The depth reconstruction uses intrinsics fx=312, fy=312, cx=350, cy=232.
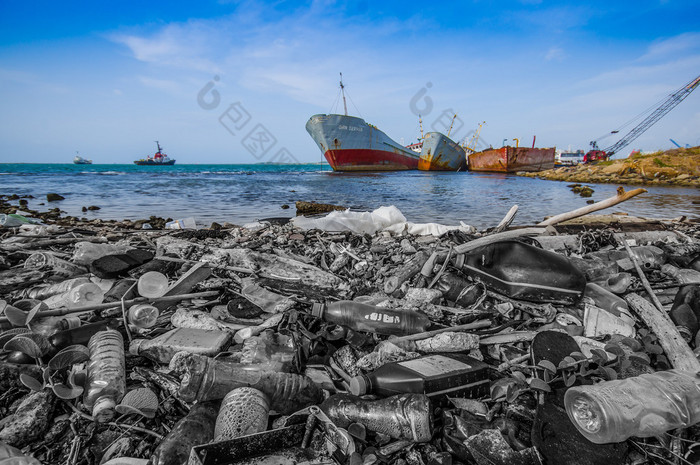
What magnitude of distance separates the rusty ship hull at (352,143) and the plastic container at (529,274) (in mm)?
28185

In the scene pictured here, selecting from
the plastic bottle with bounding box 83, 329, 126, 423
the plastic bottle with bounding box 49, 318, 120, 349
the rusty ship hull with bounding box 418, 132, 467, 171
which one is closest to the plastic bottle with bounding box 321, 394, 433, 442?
the plastic bottle with bounding box 83, 329, 126, 423

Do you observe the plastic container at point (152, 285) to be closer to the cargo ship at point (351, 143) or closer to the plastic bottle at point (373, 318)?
the plastic bottle at point (373, 318)

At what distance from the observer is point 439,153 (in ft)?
120

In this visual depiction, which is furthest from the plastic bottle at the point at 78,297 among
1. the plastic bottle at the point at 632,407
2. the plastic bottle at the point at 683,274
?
the plastic bottle at the point at 683,274

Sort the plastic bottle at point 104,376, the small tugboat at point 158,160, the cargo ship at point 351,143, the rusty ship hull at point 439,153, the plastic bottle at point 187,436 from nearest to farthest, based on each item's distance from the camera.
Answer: the plastic bottle at point 187,436
the plastic bottle at point 104,376
the cargo ship at point 351,143
the rusty ship hull at point 439,153
the small tugboat at point 158,160

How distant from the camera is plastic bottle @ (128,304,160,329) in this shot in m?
1.84

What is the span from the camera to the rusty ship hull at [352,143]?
1146 inches

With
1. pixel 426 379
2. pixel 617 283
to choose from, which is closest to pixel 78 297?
pixel 426 379

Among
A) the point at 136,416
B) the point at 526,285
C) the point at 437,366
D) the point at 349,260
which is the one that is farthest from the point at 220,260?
the point at 526,285

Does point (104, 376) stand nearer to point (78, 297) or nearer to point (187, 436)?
point (187, 436)

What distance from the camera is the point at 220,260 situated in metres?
2.72

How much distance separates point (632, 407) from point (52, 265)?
3.78 m

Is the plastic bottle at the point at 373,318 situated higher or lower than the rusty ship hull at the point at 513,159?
lower

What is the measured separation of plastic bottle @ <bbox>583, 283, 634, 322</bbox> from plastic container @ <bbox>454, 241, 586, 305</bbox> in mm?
158
